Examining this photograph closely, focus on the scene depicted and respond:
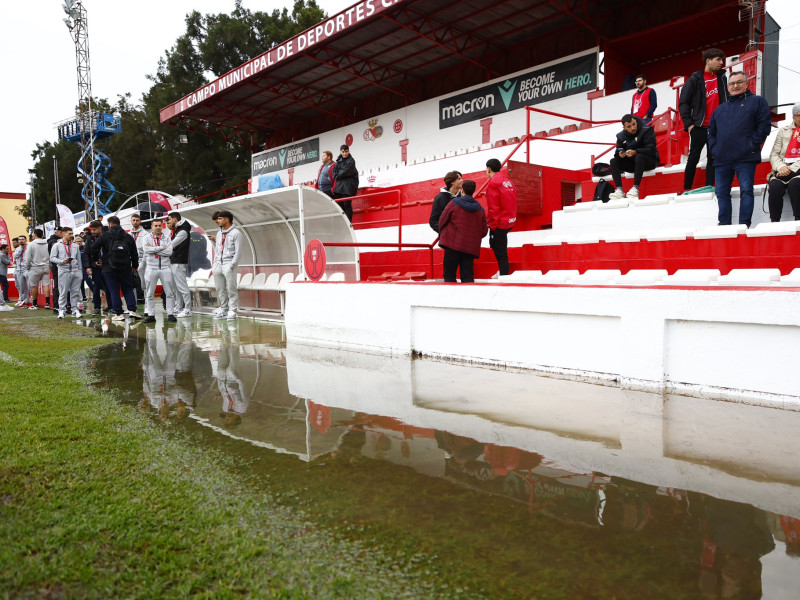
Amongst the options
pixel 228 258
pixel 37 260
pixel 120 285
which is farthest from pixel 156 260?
pixel 37 260

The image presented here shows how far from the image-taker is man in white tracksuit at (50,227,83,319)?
39.9ft

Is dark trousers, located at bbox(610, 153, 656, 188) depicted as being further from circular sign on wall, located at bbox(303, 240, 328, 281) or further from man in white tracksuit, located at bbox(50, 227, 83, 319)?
man in white tracksuit, located at bbox(50, 227, 83, 319)

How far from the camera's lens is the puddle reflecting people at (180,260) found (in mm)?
10969

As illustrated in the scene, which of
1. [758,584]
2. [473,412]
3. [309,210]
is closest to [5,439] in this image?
[473,412]

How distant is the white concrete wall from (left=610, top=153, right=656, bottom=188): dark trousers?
4.02m

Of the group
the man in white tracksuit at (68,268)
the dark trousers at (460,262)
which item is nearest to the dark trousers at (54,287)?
the man in white tracksuit at (68,268)

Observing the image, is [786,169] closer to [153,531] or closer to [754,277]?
[754,277]

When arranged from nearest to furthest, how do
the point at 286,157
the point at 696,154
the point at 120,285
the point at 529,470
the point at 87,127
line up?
1. the point at 529,470
2. the point at 696,154
3. the point at 120,285
4. the point at 286,157
5. the point at 87,127

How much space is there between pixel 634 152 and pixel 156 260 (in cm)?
883

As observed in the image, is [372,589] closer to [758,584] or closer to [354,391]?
[758,584]

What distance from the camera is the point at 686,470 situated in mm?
2955

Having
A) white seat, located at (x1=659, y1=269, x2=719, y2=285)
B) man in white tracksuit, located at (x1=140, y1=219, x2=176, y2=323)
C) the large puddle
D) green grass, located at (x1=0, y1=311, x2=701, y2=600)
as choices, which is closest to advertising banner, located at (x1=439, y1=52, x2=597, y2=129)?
white seat, located at (x1=659, y1=269, x2=719, y2=285)

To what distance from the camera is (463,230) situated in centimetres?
674

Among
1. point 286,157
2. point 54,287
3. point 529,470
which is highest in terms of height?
point 286,157
